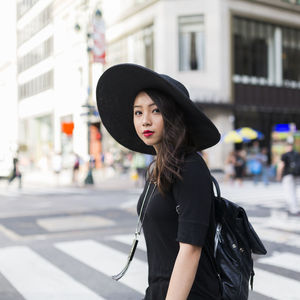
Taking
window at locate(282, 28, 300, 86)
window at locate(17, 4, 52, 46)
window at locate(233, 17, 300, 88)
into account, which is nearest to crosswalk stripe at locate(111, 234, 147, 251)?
window at locate(233, 17, 300, 88)

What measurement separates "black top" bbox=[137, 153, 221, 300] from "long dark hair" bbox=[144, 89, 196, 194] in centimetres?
4

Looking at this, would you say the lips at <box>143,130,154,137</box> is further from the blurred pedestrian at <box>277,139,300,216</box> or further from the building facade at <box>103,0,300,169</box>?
the building facade at <box>103,0,300,169</box>

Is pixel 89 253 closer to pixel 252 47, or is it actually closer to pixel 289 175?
pixel 289 175

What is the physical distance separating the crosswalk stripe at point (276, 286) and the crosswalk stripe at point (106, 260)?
1369 mm

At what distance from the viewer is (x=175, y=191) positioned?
1.87 metres

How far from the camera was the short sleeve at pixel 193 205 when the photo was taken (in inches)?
71.2

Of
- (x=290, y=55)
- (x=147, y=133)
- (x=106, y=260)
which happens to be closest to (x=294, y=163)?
(x=106, y=260)

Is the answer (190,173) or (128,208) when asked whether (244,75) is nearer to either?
(128,208)

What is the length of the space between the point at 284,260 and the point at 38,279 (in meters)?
3.42

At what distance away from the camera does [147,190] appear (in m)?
2.12

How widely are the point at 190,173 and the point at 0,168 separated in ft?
84.9

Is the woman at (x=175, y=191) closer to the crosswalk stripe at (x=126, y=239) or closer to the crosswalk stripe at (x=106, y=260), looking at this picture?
the crosswalk stripe at (x=106, y=260)

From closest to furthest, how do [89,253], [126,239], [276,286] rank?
[276,286]
[89,253]
[126,239]

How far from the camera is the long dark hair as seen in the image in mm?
1884
